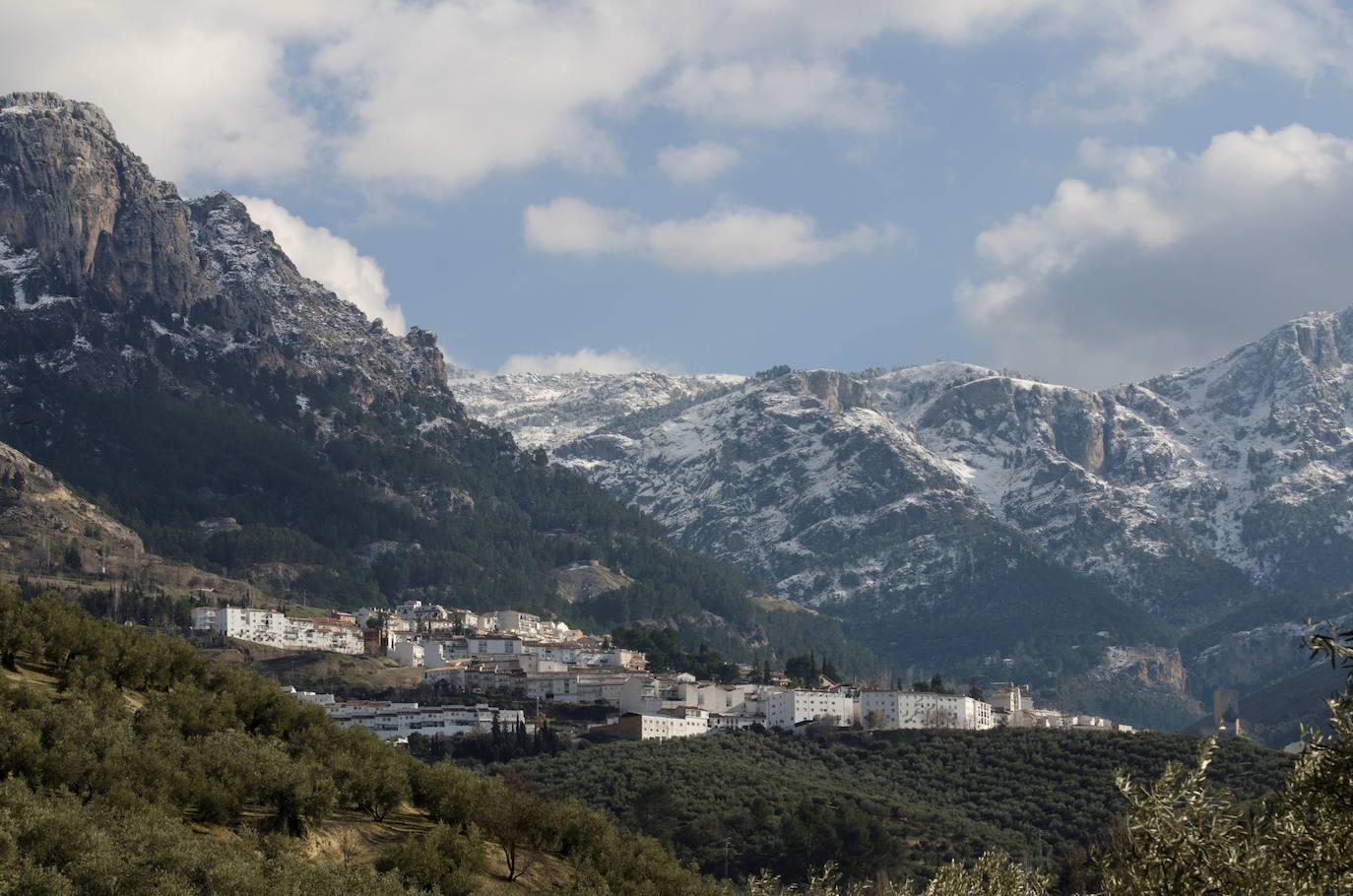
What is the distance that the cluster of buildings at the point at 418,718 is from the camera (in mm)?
182125

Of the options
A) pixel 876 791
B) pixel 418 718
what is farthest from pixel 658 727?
pixel 876 791

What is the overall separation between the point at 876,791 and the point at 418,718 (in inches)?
2014

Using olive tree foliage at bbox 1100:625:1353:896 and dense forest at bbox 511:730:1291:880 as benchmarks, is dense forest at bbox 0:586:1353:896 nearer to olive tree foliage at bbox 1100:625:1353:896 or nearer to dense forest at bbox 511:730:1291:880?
olive tree foliage at bbox 1100:625:1353:896

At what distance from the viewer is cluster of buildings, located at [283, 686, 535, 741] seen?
598ft

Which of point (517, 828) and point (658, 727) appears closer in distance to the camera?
point (517, 828)

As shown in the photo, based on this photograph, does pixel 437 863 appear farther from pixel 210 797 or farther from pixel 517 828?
Result: pixel 517 828

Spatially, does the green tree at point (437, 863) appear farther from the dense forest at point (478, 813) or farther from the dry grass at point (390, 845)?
the dry grass at point (390, 845)

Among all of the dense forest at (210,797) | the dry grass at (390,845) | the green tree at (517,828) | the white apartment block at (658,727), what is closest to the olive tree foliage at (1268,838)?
the dense forest at (210,797)

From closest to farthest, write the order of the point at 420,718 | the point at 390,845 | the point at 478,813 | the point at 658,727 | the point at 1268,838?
1. the point at 1268,838
2. the point at 390,845
3. the point at 478,813
4. the point at 420,718
5. the point at 658,727

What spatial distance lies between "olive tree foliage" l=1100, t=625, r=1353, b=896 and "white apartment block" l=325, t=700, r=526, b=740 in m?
154

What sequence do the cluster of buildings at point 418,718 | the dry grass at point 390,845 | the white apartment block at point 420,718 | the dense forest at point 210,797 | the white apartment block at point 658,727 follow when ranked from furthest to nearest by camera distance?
the white apartment block at point 658,727 < the white apartment block at point 420,718 < the cluster of buildings at point 418,718 < the dry grass at point 390,845 < the dense forest at point 210,797

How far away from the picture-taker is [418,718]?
185750 millimetres

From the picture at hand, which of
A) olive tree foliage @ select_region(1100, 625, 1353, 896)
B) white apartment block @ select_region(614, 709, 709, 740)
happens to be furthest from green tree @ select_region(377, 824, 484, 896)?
white apartment block @ select_region(614, 709, 709, 740)

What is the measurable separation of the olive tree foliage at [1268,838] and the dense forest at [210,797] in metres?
31.2
